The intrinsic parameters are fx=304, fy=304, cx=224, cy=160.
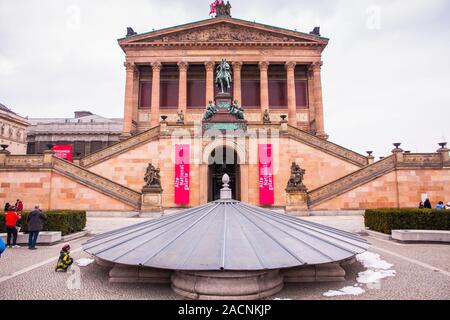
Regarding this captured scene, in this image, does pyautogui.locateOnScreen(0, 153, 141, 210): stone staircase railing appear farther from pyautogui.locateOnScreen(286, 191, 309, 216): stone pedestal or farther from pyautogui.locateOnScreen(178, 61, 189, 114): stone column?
pyautogui.locateOnScreen(178, 61, 189, 114): stone column

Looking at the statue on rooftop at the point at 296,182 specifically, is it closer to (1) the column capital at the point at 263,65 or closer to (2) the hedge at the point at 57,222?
(2) the hedge at the point at 57,222

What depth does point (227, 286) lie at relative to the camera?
233 inches

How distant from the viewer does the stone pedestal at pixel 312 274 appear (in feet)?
23.7

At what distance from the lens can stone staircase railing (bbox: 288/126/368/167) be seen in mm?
28000

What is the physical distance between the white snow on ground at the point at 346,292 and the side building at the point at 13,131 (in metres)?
62.3

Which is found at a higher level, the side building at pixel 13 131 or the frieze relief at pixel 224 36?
the frieze relief at pixel 224 36

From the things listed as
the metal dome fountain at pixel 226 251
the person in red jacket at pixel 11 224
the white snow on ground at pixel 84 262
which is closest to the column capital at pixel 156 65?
the person in red jacket at pixel 11 224

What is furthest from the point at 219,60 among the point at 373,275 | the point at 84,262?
the point at 373,275

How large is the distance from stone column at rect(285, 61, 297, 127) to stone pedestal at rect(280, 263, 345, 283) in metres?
35.9

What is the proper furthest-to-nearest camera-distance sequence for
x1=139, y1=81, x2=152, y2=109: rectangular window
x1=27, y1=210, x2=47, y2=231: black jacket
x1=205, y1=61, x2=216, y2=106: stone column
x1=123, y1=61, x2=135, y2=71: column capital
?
x1=139, y1=81, x2=152, y2=109: rectangular window, x1=123, y1=61, x2=135, y2=71: column capital, x1=205, y1=61, x2=216, y2=106: stone column, x1=27, y1=210, x2=47, y2=231: black jacket

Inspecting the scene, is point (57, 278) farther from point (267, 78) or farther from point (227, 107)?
point (267, 78)

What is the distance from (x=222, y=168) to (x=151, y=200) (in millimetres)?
9955

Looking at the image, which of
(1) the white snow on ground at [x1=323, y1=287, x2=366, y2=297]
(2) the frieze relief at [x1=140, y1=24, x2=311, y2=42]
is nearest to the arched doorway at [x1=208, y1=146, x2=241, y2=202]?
(1) the white snow on ground at [x1=323, y1=287, x2=366, y2=297]

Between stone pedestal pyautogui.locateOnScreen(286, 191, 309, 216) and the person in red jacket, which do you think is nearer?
the person in red jacket
